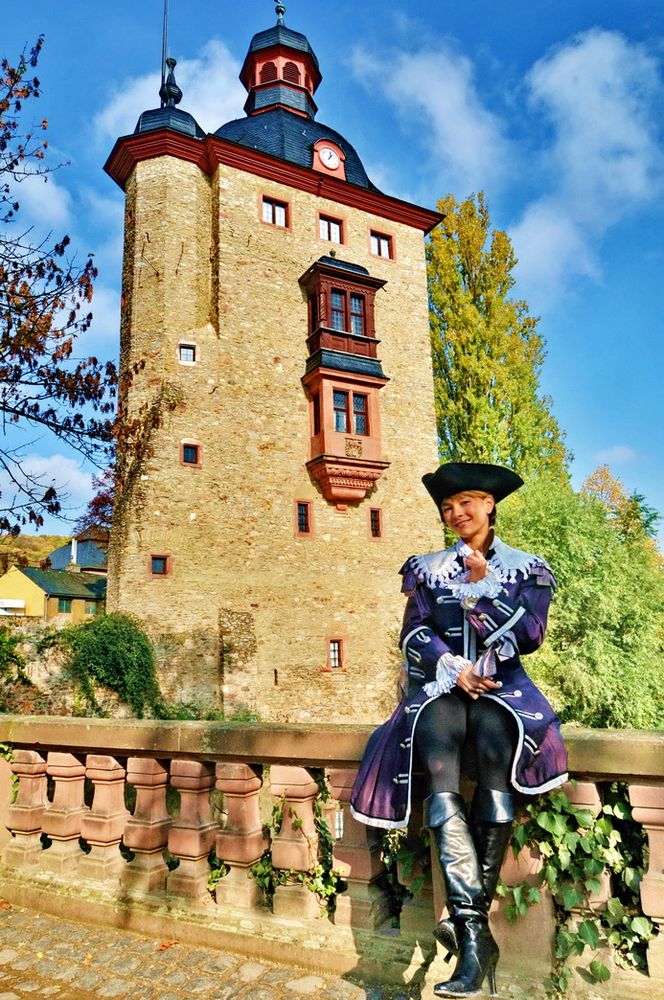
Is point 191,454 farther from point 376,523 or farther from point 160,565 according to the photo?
point 376,523

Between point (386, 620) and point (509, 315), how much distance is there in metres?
13.0

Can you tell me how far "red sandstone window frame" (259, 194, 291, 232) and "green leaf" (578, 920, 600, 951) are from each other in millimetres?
22651

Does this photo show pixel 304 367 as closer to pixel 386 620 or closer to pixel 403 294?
pixel 403 294

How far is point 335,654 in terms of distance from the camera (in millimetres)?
20578

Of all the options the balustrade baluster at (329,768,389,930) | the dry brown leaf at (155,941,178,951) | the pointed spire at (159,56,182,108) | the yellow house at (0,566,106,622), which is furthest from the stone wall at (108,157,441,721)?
the yellow house at (0,566,106,622)

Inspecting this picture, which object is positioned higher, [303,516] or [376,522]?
[303,516]

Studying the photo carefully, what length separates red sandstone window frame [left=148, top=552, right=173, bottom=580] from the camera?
18125mm

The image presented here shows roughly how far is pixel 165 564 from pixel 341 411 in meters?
7.67

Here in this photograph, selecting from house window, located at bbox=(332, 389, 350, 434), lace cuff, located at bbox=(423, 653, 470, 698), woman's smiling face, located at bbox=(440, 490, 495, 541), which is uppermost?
house window, located at bbox=(332, 389, 350, 434)

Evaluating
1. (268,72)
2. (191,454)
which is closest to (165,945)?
(191,454)

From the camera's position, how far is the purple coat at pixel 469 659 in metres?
2.49

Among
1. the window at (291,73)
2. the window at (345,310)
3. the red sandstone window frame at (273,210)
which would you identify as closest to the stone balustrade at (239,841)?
the window at (345,310)

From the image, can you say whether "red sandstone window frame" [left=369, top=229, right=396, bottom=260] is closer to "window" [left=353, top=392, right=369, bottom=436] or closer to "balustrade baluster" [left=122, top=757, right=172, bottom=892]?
"window" [left=353, top=392, right=369, bottom=436]

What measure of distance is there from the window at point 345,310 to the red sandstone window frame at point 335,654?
10360 millimetres
